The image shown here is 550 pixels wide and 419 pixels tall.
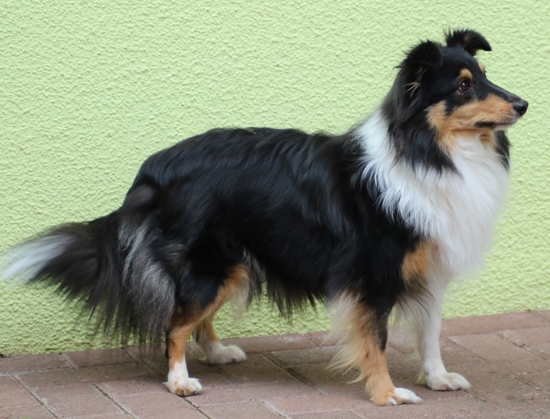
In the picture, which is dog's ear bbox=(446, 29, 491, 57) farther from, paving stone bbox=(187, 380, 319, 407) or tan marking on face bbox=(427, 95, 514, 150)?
paving stone bbox=(187, 380, 319, 407)

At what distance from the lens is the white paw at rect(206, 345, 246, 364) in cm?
425

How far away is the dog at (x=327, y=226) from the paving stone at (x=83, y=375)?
0.26 m

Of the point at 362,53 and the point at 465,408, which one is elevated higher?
the point at 362,53

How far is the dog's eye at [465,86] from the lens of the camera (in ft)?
11.6

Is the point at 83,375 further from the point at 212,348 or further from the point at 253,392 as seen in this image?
the point at 253,392

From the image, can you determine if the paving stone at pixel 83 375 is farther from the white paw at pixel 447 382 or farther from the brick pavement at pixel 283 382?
the white paw at pixel 447 382

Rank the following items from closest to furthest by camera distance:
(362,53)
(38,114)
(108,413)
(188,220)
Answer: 1. (108,413)
2. (188,220)
3. (38,114)
4. (362,53)

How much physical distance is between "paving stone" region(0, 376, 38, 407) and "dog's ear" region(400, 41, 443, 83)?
2.08 meters

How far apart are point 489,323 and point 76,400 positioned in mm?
2356

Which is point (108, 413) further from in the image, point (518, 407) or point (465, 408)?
point (518, 407)

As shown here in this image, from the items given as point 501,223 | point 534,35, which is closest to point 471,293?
point 501,223

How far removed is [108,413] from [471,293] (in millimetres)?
2305

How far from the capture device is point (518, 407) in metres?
3.66

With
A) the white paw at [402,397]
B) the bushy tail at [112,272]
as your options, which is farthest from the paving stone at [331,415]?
the bushy tail at [112,272]
